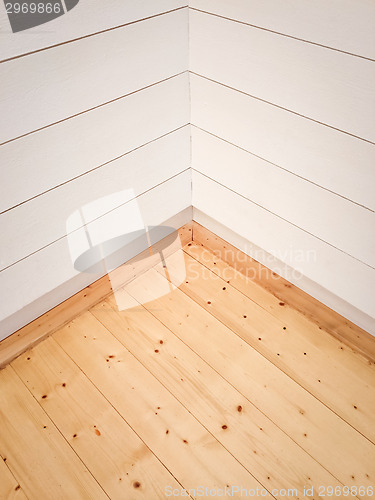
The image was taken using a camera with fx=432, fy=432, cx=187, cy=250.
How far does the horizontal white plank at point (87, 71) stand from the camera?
124cm

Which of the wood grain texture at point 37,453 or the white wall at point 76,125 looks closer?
the white wall at point 76,125

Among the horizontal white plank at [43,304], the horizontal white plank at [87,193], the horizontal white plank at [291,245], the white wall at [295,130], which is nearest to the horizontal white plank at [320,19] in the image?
the white wall at [295,130]

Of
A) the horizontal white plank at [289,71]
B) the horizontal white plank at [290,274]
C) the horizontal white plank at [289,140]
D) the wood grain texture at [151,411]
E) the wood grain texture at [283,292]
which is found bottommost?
the wood grain texture at [151,411]

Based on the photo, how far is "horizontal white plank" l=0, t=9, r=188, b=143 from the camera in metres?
1.24

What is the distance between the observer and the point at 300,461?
146 cm

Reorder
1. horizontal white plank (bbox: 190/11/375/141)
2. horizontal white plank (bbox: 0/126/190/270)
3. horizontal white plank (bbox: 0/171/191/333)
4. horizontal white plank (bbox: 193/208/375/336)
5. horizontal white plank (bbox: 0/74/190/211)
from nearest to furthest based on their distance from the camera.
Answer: horizontal white plank (bbox: 190/11/375/141) → horizontal white plank (bbox: 0/74/190/211) → horizontal white plank (bbox: 0/126/190/270) → horizontal white plank (bbox: 0/171/191/333) → horizontal white plank (bbox: 193/208/375/336)

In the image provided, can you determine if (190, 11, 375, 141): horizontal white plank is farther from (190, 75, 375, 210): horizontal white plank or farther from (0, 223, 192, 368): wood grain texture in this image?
(0, 223, 192, 368): wood grain texture

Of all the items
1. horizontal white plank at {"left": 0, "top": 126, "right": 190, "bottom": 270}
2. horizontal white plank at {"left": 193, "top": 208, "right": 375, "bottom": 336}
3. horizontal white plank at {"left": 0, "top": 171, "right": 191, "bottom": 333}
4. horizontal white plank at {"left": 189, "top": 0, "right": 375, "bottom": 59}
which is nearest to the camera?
horizontal white plank at {"left": 189, "top": 0, "right": 375, "bottom": 59}

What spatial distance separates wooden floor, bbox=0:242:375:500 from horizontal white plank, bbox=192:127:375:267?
1.46 feet

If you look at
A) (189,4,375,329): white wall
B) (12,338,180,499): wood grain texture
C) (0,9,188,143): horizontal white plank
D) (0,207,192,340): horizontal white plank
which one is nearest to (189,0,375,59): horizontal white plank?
(189,4,375,329): white wall

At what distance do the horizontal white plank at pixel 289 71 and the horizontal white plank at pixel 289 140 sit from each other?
39mm

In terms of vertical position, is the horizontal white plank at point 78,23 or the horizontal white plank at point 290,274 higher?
the horizontal white plank at point 78,23

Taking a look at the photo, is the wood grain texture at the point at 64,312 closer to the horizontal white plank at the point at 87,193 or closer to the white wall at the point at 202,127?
the white wall at the point at 202,127

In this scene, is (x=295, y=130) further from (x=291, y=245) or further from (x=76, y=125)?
(x=76, y=125)
